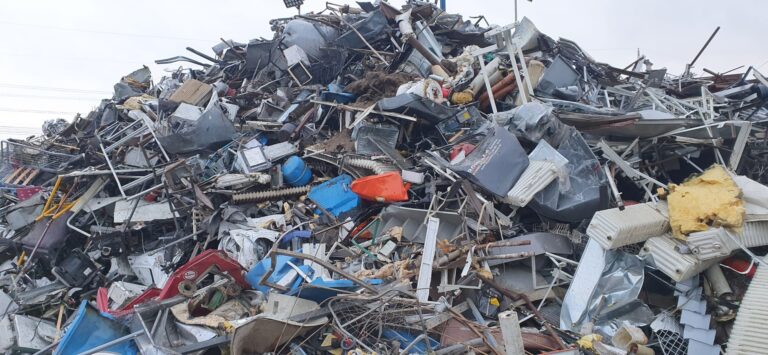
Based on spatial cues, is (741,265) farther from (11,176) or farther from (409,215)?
(11,176)

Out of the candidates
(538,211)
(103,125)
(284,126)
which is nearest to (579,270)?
(538,211)

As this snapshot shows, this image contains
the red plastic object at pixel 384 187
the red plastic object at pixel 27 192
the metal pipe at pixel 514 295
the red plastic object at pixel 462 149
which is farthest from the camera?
the red plastic object at pixel 27 192

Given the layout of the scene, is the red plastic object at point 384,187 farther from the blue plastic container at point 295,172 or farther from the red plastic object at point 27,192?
the red plastic object at point 27,192

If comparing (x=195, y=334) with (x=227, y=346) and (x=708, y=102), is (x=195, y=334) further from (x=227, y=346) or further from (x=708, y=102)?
(x=708, y=102)

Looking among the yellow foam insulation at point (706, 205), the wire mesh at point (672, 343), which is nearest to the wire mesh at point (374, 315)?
the wire mesh at point (672, 343)

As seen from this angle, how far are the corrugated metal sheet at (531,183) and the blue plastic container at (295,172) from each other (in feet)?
10.7

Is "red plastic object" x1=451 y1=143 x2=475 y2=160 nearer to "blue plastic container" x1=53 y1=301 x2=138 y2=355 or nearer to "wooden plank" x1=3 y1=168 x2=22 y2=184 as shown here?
"blue plastic container" x1=53 y1=301 x2=138 y2=355

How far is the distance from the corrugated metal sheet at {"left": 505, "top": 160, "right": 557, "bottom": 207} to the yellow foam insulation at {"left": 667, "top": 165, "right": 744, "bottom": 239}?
48.5 inches

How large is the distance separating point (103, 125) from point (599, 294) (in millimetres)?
9651

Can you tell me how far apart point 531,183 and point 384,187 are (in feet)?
6.23

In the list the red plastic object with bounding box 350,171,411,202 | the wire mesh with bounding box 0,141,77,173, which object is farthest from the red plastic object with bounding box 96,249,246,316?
the wire mesh with bounding box 0,141,77,173

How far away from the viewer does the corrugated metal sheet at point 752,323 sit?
12.5 feet

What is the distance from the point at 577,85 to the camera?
8.05 metres

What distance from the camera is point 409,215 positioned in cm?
614
